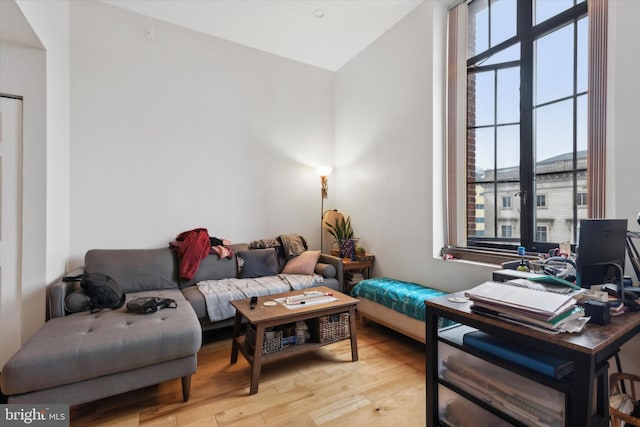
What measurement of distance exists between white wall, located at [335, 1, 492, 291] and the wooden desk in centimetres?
134

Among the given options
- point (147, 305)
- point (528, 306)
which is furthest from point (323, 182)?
point (528, 306)

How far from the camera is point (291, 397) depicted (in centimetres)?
191

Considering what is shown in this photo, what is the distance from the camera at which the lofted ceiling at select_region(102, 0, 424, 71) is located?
9.75 ft

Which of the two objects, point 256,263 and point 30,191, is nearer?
point 30,191

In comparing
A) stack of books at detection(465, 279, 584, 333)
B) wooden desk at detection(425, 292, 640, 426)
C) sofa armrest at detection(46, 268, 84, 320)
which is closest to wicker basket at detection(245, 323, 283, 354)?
wooden desk at detection(425, 292, 640, 426)

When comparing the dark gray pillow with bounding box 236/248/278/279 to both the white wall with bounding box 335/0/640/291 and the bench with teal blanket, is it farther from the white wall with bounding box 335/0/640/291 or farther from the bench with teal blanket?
the white wall with bounding box 335/0/640/291

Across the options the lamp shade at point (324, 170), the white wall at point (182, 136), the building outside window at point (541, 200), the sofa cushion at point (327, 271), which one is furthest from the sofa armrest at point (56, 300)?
the building outside window at point (541, 200)

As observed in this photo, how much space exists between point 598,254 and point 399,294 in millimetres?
1537

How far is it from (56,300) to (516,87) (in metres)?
3.89

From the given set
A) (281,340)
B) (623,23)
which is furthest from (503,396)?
(623,23)

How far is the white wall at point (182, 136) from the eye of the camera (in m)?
2.92

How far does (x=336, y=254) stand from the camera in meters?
3.92

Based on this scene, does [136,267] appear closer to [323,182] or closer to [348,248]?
[348,248]

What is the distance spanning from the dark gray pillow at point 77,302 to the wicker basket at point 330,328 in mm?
1679
